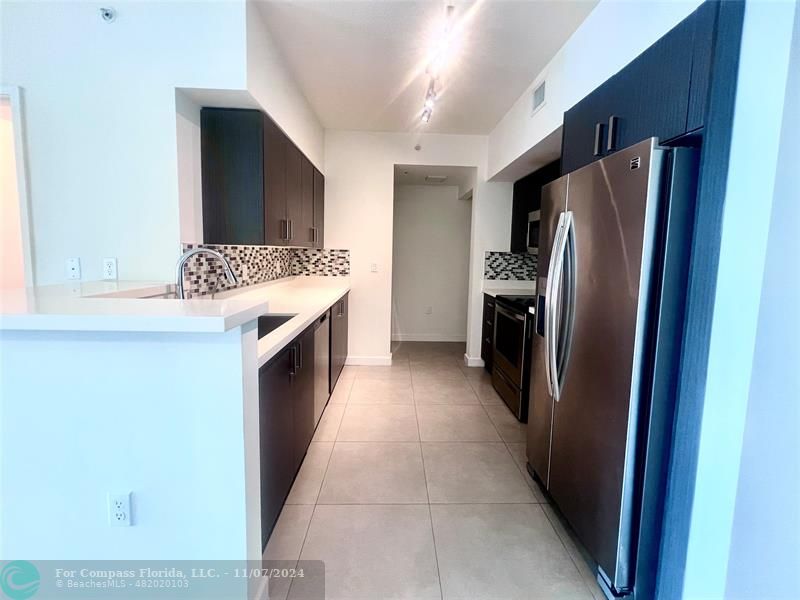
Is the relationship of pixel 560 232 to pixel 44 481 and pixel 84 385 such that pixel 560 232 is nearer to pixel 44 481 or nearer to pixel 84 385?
pixel 84 385

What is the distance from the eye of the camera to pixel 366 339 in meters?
4.31

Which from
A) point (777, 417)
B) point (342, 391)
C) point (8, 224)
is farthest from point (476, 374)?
point (8, 224)

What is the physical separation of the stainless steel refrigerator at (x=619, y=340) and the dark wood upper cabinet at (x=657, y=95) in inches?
7.0

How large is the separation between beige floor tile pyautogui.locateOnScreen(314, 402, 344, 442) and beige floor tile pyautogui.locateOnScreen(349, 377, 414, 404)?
7.5 inches

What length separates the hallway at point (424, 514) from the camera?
1.51 meters

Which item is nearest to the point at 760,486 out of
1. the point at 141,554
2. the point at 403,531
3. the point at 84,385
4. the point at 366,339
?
the point at 403,531

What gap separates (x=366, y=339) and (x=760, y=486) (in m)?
3.54

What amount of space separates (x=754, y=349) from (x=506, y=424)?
200 cm

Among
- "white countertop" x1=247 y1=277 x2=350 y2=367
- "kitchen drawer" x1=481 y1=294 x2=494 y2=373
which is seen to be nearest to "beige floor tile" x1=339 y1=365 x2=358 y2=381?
"white countertop" x1=247 y1=277 x2=350 y2=367

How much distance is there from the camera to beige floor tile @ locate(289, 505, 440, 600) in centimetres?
146

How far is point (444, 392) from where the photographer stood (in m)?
3.56

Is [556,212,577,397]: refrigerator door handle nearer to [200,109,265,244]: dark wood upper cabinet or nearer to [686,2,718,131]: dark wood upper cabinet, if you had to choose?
[686,2,718,131]: dark wood upper cabinet

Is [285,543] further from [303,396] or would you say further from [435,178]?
[435,178]

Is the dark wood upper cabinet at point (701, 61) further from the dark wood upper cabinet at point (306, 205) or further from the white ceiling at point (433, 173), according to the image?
the white ceiling at point (433, 173)
